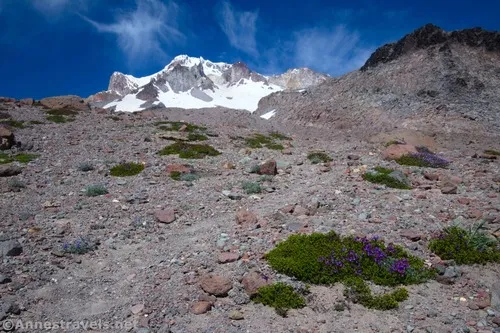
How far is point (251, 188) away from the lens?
14.7m

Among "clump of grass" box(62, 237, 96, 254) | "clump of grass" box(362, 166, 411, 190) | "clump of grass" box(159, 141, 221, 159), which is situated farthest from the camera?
"clump of grass" box(159, 141, 221, 159)

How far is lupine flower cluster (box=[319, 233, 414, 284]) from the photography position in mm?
7992

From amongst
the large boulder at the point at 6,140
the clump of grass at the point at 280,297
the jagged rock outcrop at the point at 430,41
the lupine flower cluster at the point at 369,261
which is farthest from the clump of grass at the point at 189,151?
the jagged rock outcrop at the point at 430,41

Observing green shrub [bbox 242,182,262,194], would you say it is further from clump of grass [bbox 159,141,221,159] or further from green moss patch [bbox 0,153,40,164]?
green moss patch [bbox 0,153,40,164]

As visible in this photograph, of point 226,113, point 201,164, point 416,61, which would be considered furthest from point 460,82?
point 201,164

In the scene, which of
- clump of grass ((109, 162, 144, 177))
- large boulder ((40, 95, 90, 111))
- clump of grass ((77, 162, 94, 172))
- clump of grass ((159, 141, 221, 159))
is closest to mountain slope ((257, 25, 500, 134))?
clump of grass ((159, 141, 221, 159))

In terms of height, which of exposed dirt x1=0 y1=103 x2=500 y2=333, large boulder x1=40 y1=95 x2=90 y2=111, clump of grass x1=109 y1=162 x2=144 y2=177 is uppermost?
large boulder x1=40 y1=95 x2=90 y2=111

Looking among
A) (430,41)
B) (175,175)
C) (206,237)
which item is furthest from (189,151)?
(430,41)

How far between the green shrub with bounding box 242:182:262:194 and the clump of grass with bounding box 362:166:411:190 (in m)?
4.62

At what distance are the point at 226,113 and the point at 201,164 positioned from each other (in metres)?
59.5

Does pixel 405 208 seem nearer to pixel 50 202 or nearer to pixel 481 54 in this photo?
pixel 50 202

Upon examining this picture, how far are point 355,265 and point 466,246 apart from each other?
3.06 meters

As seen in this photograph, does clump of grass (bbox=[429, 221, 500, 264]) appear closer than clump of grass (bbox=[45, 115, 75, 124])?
Yes

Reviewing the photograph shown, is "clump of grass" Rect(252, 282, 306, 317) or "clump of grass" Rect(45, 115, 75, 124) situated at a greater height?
"clump of grass" Rect(45, 115, 75, 124)
